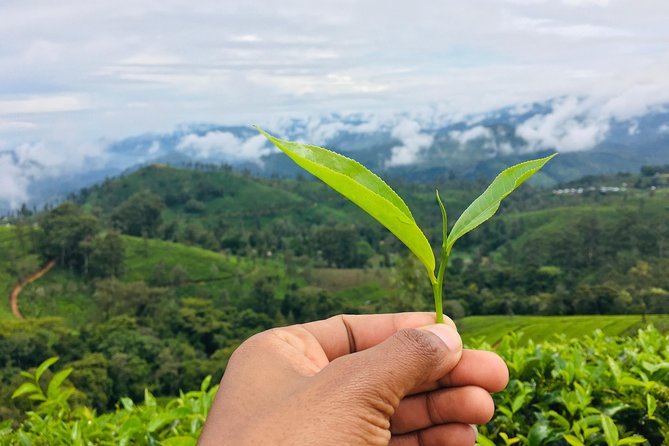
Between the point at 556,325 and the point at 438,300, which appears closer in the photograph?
the point at 438,300

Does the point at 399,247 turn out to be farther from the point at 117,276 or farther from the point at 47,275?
the point at 47,275

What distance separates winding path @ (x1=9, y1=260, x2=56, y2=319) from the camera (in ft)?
221

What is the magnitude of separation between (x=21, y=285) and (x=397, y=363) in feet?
263

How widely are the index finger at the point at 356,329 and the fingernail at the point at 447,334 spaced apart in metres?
0.47

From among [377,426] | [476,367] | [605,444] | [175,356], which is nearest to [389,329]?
[476,367]

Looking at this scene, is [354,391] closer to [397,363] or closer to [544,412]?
[397,363]

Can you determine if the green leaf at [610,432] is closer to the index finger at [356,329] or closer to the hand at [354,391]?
the hand at [354,391]

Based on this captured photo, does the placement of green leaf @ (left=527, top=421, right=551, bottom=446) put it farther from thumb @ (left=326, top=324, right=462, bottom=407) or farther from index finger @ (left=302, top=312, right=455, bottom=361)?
thumb @ (left=326, top=324, right=462, bottom=407)

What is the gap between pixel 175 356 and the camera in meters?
49.9

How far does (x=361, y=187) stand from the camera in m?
1.63

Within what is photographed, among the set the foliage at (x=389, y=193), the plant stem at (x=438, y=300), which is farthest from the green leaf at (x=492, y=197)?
Result: the plant stem at (x=438, y=300)

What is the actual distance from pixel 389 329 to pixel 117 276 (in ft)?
259

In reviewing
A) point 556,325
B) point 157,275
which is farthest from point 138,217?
point 556,325

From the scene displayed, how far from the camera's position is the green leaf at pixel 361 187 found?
1650 millimetres
